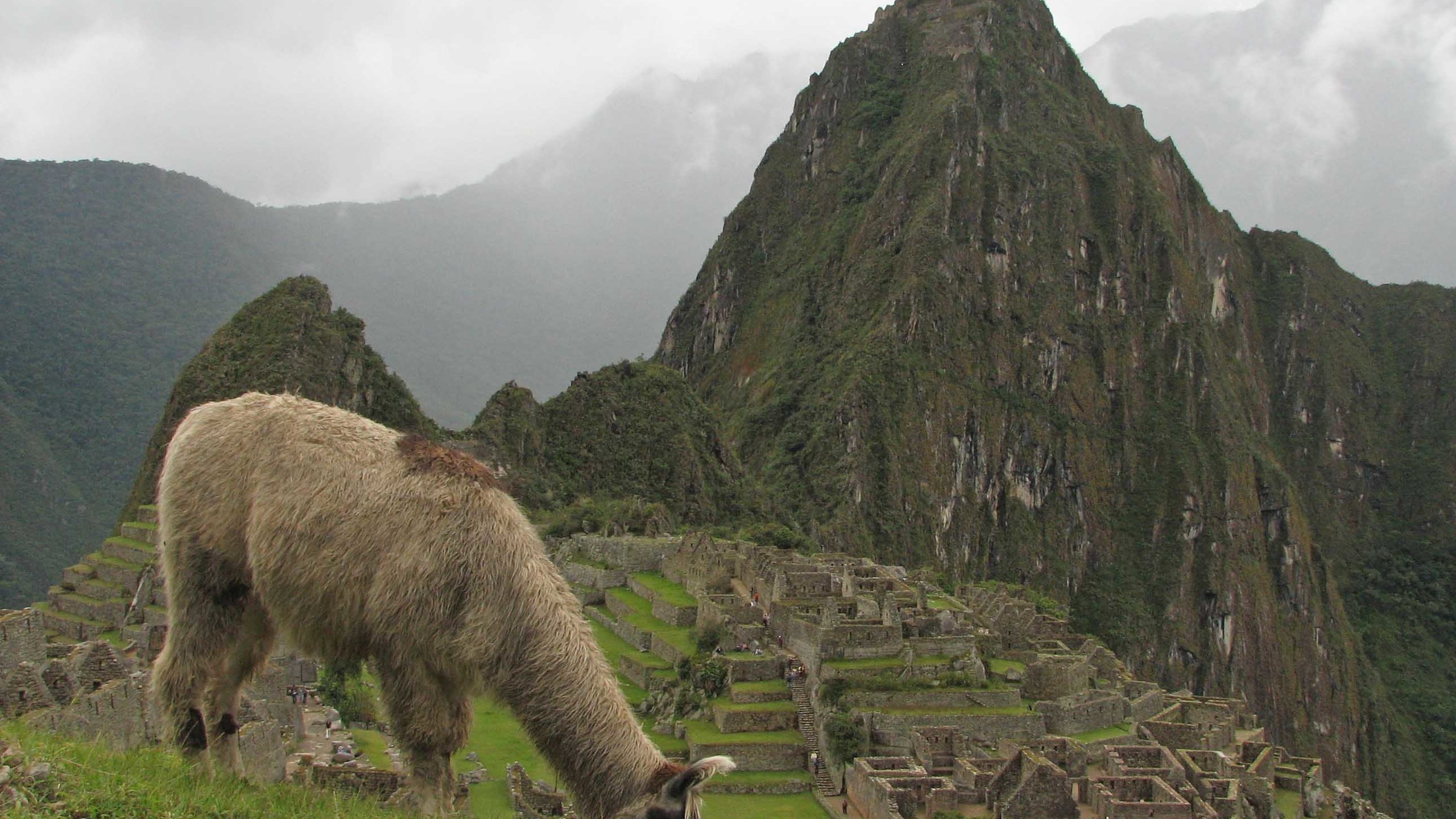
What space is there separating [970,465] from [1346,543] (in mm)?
66781


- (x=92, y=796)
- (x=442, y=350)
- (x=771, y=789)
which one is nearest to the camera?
(x=92, y=796)

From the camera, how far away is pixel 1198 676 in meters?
105

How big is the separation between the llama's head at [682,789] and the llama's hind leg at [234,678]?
7.61 feet

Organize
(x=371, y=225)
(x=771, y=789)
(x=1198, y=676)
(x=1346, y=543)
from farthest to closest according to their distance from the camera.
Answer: (x=1346, y=543), (x=1198, y=676), (x=371, y=225), (x=771, y=789)

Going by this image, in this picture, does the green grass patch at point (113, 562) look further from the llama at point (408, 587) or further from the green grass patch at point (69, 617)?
the llama at point (408, 587)

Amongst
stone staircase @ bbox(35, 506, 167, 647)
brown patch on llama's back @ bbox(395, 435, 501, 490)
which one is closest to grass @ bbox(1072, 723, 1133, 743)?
stone staircase @ bbox(35, 506, 167, 647)

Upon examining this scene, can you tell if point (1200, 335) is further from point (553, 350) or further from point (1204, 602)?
point (553, 350)

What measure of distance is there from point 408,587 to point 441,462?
628mm

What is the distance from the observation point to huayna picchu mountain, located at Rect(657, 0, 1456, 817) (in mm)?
93875

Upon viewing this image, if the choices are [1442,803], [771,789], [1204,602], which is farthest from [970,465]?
[771,789]

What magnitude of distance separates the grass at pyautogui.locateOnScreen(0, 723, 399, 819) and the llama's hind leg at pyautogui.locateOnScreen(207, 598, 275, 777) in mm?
210

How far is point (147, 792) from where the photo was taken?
5129 millimetres

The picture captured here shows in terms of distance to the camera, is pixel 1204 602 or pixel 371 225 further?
pixel 1204 602

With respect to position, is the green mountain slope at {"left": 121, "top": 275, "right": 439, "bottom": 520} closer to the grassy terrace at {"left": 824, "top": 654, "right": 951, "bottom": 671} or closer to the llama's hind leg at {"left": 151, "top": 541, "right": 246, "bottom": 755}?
the grassy terrace at {"left": 824, "top": 654, "right": 951, "bottom": 671}
